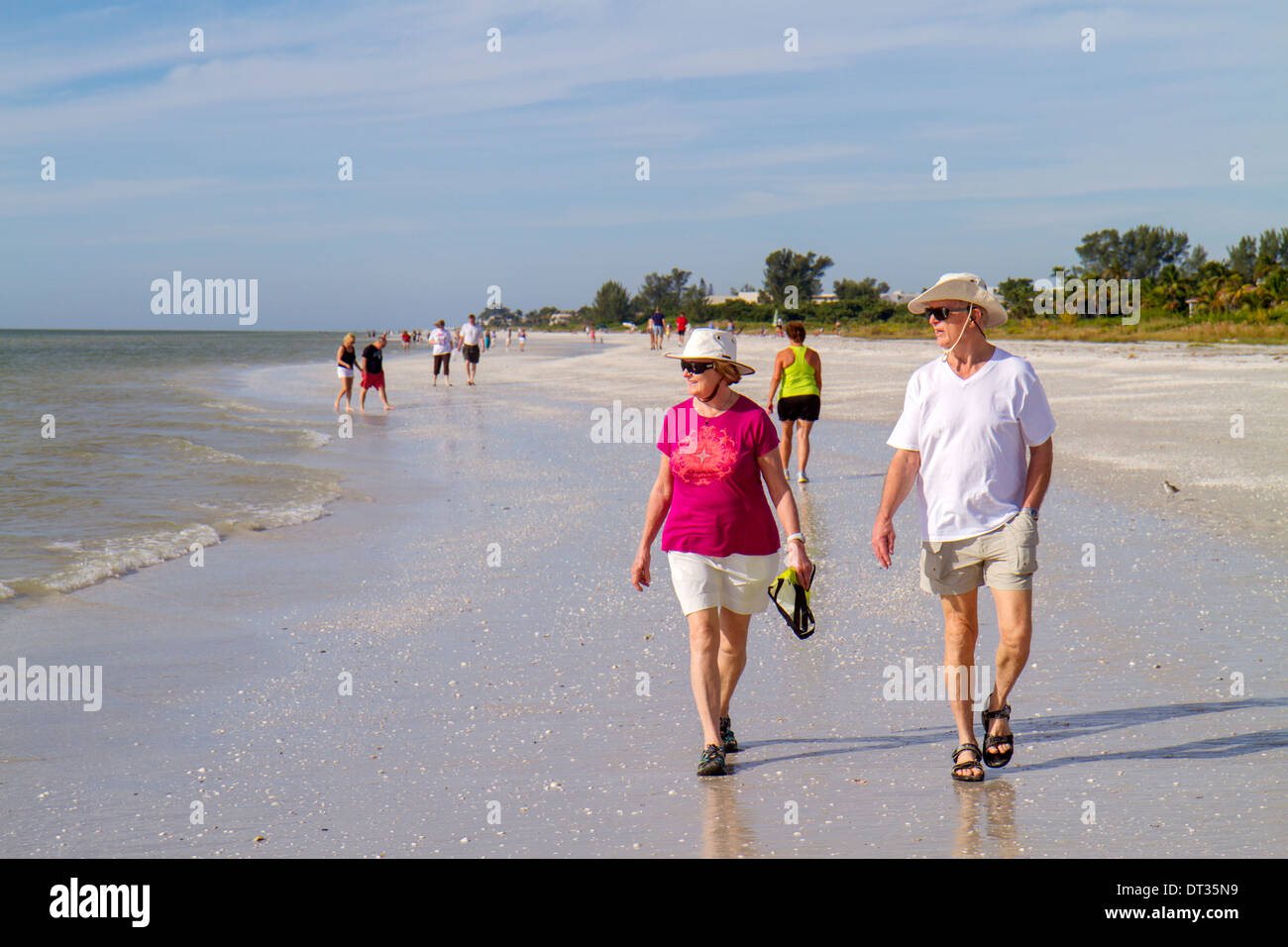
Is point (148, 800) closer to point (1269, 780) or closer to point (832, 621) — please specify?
point (832, 621)

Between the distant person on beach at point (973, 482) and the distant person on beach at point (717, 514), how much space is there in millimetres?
499

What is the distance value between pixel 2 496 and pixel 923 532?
1186 cm

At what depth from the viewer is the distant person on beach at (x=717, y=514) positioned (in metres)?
4.66

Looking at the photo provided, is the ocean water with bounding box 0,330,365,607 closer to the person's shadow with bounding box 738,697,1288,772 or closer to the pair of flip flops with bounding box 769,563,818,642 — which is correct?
the pair of flip flops with bounding box 769,563,818,642

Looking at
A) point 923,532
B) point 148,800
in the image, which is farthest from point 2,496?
point 923,532

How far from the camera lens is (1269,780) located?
4.28 meters

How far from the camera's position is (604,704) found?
5.37m

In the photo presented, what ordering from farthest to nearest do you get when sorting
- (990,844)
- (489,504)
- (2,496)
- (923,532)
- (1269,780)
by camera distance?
(2,496) → (489,504) → (923,532) → (1269,780) → (990,844)

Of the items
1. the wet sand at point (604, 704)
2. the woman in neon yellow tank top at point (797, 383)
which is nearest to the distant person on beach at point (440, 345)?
the woman in neon yellow tank top at point (797, 383)

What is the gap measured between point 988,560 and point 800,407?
24.8 feet

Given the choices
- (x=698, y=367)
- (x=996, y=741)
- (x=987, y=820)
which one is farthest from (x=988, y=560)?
(x=698, y=367)

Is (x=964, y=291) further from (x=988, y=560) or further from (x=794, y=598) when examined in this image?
(x=794, y=598)

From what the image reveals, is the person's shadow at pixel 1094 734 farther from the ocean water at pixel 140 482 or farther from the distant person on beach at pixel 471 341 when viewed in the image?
the distant person on beach at pixel 471 341

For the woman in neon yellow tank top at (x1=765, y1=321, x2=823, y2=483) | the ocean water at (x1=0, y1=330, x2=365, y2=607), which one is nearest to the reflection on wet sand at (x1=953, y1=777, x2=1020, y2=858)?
the ocean water at (x1=0, y1=330, x2=365, y2=607)
